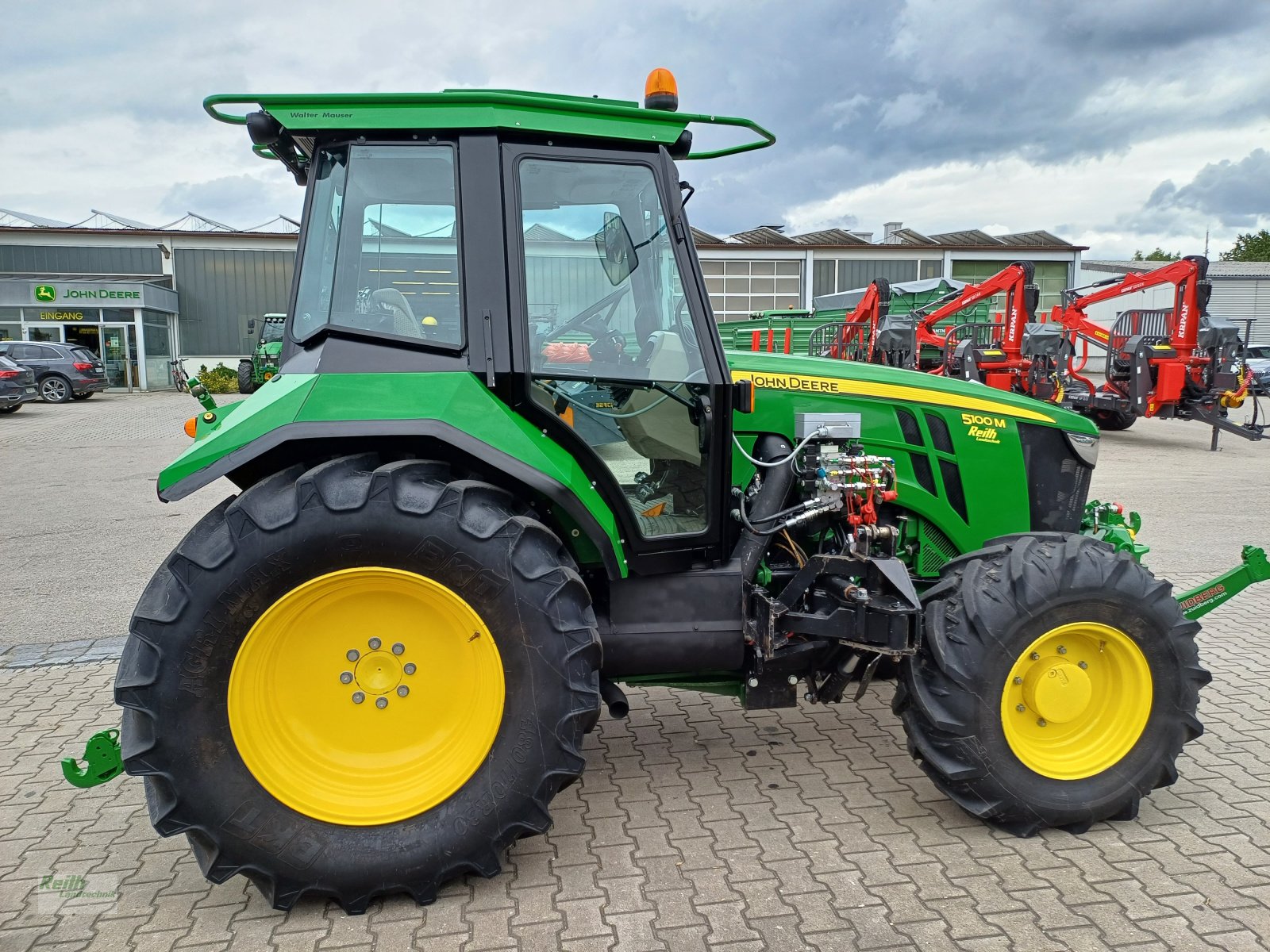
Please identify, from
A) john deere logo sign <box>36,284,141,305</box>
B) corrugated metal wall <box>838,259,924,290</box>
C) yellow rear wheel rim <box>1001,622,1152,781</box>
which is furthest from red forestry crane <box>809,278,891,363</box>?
john deere logo sign <box>36,284,141,305</box>

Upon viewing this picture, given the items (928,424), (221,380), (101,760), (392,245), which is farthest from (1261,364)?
(221,380)

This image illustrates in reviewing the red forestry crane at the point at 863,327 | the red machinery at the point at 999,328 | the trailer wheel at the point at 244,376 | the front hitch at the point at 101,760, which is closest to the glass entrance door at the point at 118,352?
the trailer wheel at the point at 244,376

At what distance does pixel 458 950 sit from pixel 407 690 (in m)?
0.75

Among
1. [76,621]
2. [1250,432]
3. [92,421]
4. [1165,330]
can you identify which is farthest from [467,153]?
[92,421]

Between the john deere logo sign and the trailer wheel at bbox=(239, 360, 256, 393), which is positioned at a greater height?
the john deere logo sign

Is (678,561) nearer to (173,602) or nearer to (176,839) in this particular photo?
(173,602)

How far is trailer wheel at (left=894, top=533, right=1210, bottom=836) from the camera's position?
9.96ft

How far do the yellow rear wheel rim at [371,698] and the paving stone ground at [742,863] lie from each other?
377 mm

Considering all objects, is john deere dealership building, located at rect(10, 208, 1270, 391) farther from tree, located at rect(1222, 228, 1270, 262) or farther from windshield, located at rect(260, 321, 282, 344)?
tree, located at rect(1222, 228, 1270, 262)

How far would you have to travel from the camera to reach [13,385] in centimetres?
1983

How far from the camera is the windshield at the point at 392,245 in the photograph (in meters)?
2.92

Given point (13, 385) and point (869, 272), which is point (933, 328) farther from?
point (13, 385)

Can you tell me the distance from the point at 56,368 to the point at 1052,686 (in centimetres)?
2592

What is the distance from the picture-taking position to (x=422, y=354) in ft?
9.48
